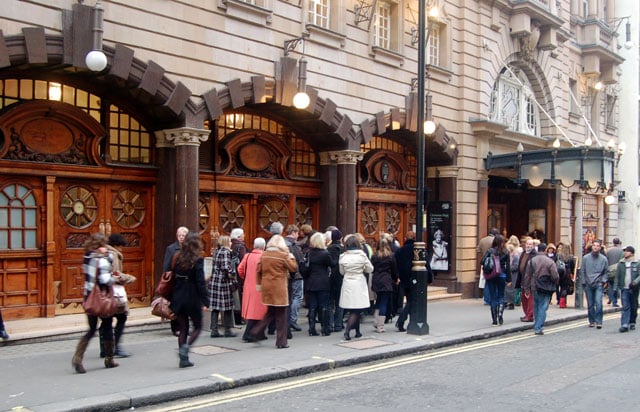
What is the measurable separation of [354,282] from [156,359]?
371 centimetres

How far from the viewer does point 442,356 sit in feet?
37.6

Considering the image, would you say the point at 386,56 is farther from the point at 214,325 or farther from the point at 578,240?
the point at 214,325

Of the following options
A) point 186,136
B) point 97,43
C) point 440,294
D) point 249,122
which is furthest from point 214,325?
point 440,294

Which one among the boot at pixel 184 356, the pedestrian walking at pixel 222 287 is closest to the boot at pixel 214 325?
the pedestrian walking at pixel 222 287

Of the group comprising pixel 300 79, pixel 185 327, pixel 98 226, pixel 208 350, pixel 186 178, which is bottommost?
pixel 208 350

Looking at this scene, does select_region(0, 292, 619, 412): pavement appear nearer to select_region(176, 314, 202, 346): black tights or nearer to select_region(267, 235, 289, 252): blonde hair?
select_region(176, 314, 202, 346): black tights

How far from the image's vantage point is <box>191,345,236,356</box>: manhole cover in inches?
419

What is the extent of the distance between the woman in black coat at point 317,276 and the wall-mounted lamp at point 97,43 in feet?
14.6

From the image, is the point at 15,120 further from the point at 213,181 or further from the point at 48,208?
the point at 213,181

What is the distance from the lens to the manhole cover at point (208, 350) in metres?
10.6

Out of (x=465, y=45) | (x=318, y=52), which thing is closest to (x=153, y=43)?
(x=318, y=52)

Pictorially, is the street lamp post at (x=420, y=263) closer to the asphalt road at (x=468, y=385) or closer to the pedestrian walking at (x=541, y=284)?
the asphalt road at (x=468, y=385)

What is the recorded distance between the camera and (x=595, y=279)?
15.1 meters

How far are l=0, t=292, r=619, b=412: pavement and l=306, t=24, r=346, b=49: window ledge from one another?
240 inches
